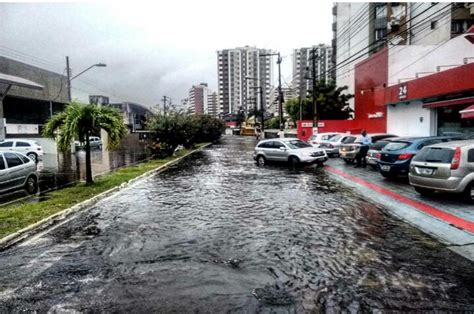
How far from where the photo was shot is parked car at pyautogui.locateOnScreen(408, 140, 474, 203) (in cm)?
957

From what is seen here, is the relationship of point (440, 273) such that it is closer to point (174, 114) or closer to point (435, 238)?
point (435, 238)

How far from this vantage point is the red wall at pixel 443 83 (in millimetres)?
18391

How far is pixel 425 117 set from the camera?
24.3 m

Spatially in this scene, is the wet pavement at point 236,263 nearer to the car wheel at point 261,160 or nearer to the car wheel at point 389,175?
the car wheel at point 389,175

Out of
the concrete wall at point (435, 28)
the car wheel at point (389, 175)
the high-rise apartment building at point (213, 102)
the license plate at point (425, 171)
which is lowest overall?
the car wheel at point (389, 175)

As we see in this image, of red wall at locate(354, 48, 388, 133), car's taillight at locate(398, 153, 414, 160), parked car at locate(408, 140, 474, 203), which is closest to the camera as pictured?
parked car at locate(408, 140, 474, 203)

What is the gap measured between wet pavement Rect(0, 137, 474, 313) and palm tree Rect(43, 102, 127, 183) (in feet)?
15.2

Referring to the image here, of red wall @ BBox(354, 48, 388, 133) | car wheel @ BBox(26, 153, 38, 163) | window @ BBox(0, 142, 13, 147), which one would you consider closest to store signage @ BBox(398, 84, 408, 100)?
red wall @ BBox(354, 48, 388, 133)

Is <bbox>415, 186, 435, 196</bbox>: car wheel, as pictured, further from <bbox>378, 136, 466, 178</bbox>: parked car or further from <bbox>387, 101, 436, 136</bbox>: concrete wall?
<bbox>387, 101, 436, 136</bbox>: concrete wall

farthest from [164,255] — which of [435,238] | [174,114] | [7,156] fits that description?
[174,114]

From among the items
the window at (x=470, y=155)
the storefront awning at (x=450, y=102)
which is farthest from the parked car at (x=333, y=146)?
the window at (x=470, y=155)

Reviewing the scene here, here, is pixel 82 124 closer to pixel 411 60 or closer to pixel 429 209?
pixel 429 209

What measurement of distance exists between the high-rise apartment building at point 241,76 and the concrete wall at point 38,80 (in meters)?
43.8

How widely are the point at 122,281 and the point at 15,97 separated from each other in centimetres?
3629
